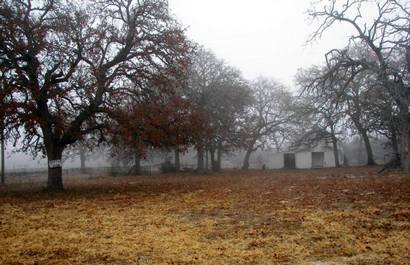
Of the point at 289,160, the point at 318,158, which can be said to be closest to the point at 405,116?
the point at 318,158

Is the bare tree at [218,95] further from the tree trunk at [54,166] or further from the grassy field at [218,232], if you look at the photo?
the grassy field at [218,232]

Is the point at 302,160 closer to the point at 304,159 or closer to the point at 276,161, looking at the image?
the point at 304,159

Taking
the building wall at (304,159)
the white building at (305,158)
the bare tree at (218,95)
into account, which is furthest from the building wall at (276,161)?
the bare tree at (218,95)

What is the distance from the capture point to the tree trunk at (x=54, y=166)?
2192 centimetres

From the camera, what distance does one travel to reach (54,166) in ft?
72.2

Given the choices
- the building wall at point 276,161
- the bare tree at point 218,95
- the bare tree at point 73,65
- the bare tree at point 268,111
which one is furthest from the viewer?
the building wall at point 276,161

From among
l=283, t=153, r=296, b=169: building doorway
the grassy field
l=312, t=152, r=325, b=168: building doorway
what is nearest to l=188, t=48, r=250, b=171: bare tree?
l=283, t=153, r=296, b=169: building doorway

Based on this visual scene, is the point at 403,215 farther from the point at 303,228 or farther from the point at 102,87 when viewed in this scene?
the point at 102,87

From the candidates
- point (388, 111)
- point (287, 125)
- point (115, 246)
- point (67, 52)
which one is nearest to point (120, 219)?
point (115, 246)

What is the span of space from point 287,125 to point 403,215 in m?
46.3

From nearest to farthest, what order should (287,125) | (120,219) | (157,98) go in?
(120,219) → (157,98) → (287,125)

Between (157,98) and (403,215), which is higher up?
(157,98)

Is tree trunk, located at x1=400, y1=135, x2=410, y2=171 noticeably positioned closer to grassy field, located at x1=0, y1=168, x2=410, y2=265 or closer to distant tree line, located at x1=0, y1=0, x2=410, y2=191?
distant tree line, located at x1=0, y1=0, x2=410, y2=191

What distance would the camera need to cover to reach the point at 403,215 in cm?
1023
